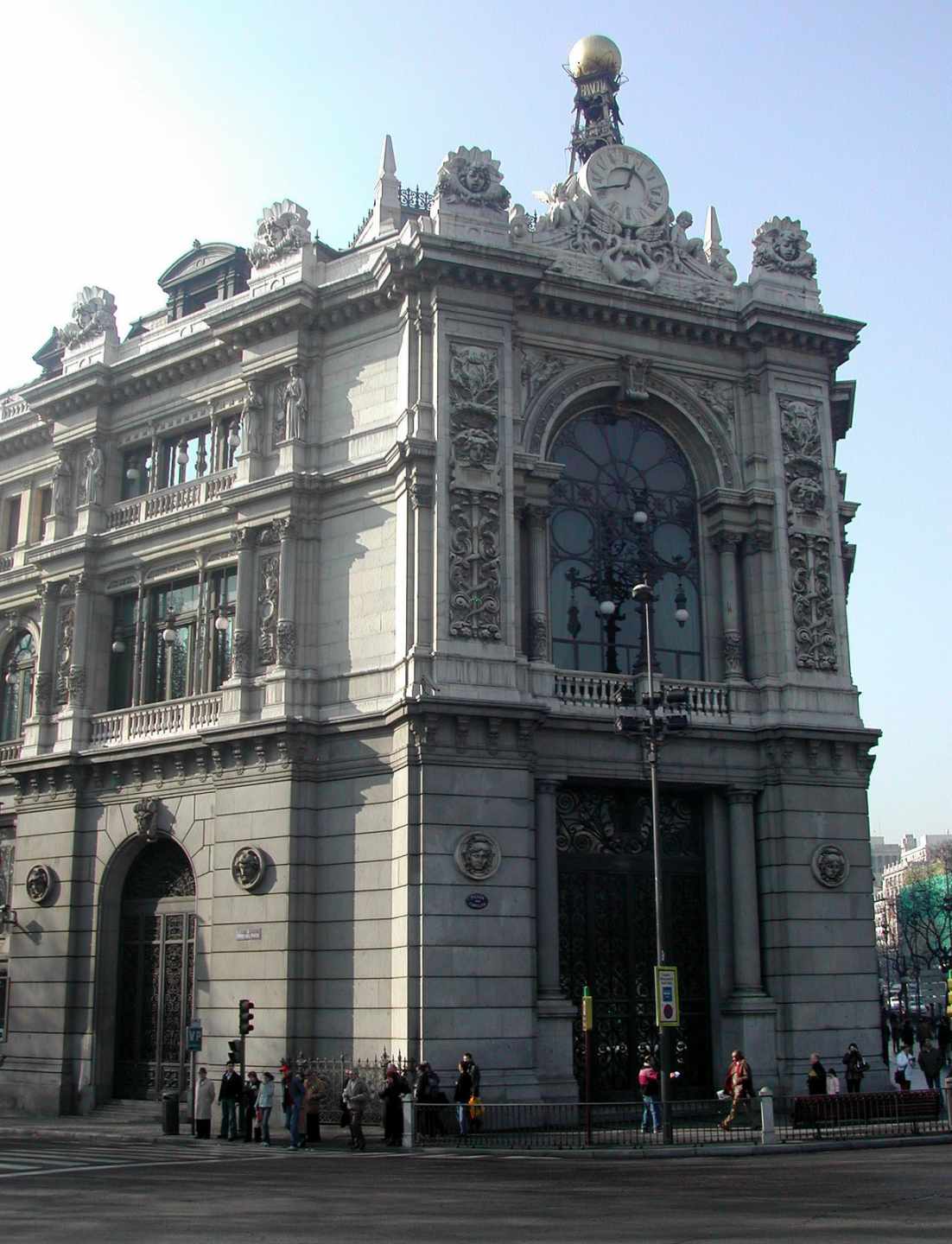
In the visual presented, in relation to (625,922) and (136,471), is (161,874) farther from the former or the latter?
(625,922)

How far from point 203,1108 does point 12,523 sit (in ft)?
75.7

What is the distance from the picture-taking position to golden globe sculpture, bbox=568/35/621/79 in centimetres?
5134

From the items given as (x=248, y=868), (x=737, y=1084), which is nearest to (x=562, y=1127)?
(x=737, y=1084)

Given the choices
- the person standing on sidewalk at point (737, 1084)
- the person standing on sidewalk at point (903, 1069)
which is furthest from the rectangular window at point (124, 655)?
the person standing on sidewalk at point (903, 1069)

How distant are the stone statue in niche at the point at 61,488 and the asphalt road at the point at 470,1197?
2135cm

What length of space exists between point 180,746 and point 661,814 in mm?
12392

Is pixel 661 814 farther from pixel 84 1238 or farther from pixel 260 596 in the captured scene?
pixel 84 1238

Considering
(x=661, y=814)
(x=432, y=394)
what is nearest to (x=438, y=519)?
(x=432, y=394)

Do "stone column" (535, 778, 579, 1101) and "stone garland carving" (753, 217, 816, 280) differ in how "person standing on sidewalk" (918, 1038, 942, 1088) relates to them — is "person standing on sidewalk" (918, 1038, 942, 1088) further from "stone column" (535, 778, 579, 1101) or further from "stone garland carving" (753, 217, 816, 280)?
"stone garland carving" (753, 217, 816, 280)

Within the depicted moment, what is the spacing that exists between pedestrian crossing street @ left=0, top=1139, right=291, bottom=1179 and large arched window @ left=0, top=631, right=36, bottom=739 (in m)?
16.2

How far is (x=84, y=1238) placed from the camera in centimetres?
1594

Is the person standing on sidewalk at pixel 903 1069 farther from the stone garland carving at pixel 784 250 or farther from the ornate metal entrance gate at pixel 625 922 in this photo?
the stone garland carving at pixel 784 250

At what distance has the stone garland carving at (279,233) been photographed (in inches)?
1545

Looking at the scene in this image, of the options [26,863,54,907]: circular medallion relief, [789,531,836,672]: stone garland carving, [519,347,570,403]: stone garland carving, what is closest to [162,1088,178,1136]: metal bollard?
[26,863,54,907]: circular medallion relief
